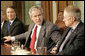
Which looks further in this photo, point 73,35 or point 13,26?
point 13,26

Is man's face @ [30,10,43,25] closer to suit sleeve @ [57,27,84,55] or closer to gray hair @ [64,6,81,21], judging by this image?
gray hair @ [64,6,81,21]

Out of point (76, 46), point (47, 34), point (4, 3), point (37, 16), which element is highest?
point (4, 3)

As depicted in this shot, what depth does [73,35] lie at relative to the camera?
2844mm

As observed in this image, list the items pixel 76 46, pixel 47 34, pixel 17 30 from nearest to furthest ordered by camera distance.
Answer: pixel 76 46 < pixel 47 34 < pixel 17 30

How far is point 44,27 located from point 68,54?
115 cm

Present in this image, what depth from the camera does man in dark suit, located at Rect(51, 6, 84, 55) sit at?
272 cm

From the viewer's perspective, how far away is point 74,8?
293 centimetres

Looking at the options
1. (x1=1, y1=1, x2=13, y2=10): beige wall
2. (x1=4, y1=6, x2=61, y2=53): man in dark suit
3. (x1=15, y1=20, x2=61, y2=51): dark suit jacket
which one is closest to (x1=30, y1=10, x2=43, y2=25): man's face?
(x1=4, y1=6, x2=61, y2=53): man in dark suit

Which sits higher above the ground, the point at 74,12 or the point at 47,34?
the point at 74,12

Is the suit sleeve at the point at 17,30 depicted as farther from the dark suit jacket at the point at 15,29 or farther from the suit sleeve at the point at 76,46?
the suit sleeve at the point at 76,46

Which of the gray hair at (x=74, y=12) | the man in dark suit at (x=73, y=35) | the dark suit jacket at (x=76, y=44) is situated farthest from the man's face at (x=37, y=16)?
the dark suit jacket at (x=76, y=44)

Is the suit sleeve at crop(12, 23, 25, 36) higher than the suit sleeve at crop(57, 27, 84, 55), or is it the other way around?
the suit sleeve at crop(12, 23, 25, 36)

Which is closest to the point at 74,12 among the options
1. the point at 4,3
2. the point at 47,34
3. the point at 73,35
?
the point at 73,35

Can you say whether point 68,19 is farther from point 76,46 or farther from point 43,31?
point 43,31
